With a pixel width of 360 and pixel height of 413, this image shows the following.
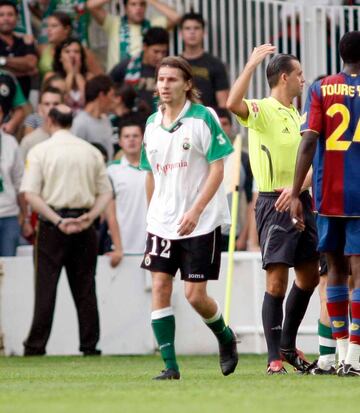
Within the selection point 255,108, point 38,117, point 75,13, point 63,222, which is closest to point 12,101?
point 38,117

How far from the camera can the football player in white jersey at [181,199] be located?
10.2 m

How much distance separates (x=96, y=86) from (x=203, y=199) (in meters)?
7.17

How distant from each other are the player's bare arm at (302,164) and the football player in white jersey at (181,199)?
20.0 inches

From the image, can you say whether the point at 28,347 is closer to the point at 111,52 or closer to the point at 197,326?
the point at 197,326

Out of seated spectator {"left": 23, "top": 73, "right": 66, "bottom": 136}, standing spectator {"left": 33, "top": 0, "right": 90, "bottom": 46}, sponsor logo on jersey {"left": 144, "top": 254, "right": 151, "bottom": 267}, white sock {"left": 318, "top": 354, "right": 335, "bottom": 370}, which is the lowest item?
white sock {"left": 318, "top": 354, "right": 335, "bottom": 370}

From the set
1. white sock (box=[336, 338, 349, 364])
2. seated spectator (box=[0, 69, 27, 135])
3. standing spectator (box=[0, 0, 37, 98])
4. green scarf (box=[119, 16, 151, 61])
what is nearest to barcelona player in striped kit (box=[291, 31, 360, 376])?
white sock (box=[336, 338, 349, 364])

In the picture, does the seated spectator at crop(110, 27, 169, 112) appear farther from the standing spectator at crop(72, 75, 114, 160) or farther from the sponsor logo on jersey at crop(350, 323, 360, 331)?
the sponsor logo on jersey at crop(350, 323, 360, 331)

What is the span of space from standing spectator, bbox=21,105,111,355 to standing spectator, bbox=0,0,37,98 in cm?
276

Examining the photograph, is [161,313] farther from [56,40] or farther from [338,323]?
[56,40]

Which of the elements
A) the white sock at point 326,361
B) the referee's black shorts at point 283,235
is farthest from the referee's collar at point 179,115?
the white sock at point 326,361

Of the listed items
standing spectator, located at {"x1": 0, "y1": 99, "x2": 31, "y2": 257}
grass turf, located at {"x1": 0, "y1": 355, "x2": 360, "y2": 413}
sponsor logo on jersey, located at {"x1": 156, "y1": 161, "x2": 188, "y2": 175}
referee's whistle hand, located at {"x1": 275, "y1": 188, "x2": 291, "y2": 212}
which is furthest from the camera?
standing spectator, located at {"x1": 0, "y1": 99, "x2": 31, "y2": 257}

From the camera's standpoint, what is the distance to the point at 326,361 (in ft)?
35.6

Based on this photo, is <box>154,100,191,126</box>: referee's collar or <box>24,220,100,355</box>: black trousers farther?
<box>24,220,100,355</box>: black trousers

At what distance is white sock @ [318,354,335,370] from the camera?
1081cm
